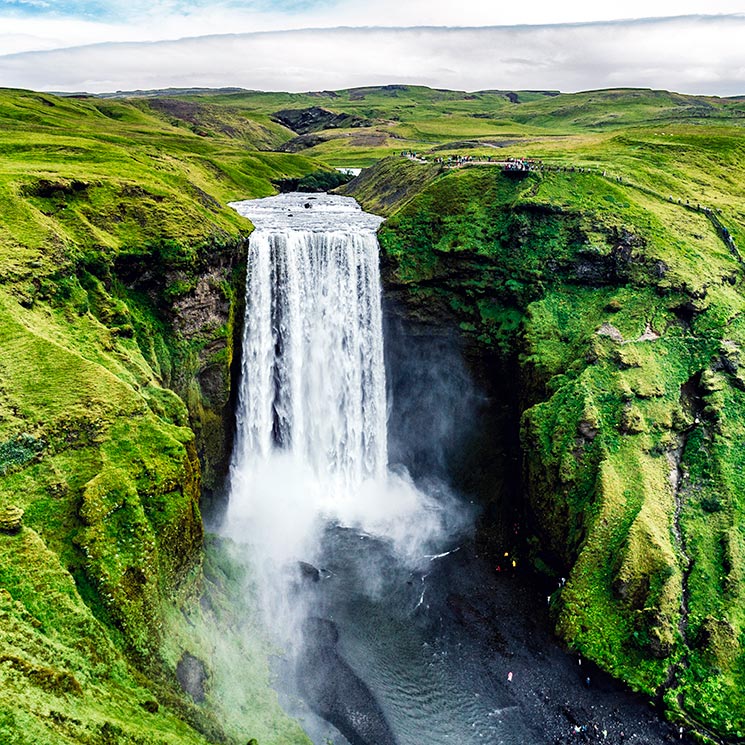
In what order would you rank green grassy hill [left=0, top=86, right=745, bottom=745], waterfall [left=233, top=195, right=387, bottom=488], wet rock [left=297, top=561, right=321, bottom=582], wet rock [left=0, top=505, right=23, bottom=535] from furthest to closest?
waterfall [left=233, top=195, right=387, bottom=488], wet rock [left=297, top=561, right=321, bottom=582], green grassy hill [left=0, top=86, right=745, bottom=745], wet rock [left=0, top=505, right=23, bottom=535]

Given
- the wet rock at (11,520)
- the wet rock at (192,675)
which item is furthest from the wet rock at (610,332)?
the wet rock at (11,520)

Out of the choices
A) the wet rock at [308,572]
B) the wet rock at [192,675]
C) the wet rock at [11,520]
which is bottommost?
the wet rock at [308,572]

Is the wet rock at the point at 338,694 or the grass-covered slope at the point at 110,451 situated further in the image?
the wet rock at the point at 338,694

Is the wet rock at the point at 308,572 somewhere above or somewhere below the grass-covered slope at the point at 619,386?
below

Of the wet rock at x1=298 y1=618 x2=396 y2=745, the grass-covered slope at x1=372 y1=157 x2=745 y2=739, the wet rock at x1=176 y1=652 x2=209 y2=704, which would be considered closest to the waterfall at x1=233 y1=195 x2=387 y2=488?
the grass-covered slope at x1=372 y1=157 x2=745 y2=739

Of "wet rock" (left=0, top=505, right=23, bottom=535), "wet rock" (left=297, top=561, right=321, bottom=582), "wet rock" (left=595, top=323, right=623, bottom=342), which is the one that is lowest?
"wet rock" (left=297, top=561, right=321, bottom=582)

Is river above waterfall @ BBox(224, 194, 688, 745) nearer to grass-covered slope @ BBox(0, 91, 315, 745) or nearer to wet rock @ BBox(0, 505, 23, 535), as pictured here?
grass-covered slope @ BBox(0, 91, 315, 745)

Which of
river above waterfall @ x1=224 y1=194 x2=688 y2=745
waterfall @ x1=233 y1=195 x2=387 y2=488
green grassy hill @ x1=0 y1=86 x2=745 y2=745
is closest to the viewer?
green grassy hill @ x1=0 y1=86 x2=745 y2=745

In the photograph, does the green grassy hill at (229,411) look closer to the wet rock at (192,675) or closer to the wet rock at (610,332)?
the wet rock at (610,332)
